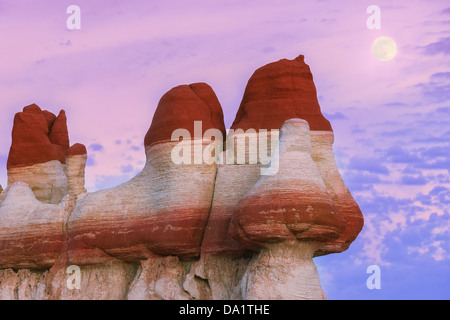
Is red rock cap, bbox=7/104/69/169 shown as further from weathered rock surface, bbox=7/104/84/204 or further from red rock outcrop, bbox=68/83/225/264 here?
red rock outcrop, bbox=68/83/225/264

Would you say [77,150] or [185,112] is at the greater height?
[185,112]

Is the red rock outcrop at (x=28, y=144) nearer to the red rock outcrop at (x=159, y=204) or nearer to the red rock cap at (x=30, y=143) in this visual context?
the red rock cap at (x=30, y=143)

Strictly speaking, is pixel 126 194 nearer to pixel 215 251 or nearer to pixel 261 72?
pixel 215 251

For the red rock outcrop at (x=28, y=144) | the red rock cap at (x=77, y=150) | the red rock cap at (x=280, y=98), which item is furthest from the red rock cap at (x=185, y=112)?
the red rock outcrop at (x=28, y=144)

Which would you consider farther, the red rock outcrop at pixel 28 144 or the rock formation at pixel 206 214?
the red rock outcrop at pixel 28 144

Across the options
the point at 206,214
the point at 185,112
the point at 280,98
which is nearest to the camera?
the point at 206,214

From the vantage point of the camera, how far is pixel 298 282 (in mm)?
24969

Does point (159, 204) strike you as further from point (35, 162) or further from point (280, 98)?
point (35, 162)

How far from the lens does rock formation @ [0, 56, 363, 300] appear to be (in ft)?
82.1

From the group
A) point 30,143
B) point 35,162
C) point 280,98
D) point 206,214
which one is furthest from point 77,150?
point 280,98

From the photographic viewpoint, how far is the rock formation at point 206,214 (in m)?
25.0

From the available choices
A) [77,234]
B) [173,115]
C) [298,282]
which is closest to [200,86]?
[173,115]

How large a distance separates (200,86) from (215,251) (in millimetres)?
5668

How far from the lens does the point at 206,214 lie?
27.7 m
